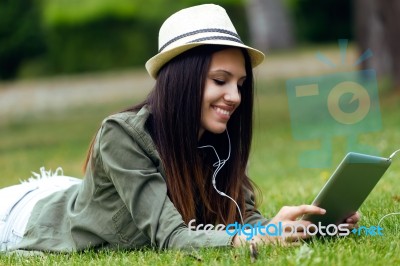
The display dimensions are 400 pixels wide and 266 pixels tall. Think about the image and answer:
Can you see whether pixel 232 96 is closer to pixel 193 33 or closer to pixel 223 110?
pixel 223 110

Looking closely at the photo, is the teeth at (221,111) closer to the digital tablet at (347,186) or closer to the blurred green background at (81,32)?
the digital tablet at (347,186)

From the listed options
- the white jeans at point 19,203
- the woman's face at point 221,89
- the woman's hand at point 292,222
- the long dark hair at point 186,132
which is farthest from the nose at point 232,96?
the white jeans at point 19,203

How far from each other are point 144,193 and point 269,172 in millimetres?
4984

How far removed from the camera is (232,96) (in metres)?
3.86

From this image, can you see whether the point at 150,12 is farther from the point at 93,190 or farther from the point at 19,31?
the point at 93,190

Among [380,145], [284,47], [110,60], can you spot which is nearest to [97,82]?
[110,60]

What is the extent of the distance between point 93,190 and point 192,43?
83 centimetres

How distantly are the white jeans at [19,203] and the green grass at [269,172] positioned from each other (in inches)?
10.8

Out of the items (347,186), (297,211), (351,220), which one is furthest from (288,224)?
(351,220)

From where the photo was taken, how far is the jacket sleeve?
3701mm

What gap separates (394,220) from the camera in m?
4.27

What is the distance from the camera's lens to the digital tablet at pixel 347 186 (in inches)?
135

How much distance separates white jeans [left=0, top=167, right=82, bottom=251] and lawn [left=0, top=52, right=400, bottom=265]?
0.35m

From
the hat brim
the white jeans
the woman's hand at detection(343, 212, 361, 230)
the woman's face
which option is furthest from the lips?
the white jeans
